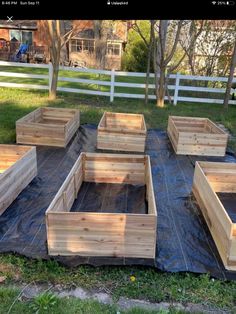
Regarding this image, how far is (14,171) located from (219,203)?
97.3 inches

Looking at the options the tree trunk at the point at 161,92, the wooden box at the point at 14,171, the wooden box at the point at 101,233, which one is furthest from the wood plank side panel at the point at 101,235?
the tree trunk at the point at 161,92

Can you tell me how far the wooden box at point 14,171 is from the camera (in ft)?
12.5

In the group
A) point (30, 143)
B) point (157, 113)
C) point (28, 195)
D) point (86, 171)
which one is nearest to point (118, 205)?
point (86, 171)

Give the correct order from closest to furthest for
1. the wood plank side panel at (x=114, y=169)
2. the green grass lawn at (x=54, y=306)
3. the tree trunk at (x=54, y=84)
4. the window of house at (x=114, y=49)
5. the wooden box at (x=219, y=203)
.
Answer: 1. the green grass lawn at (x=54, y=306)
2. the wooden box at (x=219, y=203)
3. the wood plank side panel at (x=114, y=169)
4. the tree trunk at (x=54, y=84)
5. the window of house at (x=114, y=49)

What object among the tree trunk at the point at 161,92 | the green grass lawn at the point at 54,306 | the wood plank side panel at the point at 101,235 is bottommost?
the green grass lawn at the point at 54,306

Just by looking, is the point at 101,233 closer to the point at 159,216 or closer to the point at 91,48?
the point at 159,216

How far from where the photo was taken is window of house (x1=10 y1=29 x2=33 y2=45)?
953 inches

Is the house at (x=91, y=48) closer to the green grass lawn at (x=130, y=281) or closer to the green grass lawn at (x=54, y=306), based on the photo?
the green grass lawn at (x=130, y=281)

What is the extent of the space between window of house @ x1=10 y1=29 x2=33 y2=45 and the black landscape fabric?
68.8 feet

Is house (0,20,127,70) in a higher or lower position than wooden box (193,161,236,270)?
higher

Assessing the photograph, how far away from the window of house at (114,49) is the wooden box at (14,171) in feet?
70.6

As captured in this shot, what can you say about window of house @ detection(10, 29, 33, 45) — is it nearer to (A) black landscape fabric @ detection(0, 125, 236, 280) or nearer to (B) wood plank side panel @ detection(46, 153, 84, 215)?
(A) black landscape fabric @ detection(0, 125, 236, 280)

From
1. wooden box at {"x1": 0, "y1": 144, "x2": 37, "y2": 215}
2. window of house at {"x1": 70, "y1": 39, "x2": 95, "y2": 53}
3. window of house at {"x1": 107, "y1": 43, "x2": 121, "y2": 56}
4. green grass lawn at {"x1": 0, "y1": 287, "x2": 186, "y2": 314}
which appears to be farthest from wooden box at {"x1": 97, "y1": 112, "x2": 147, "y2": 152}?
window of house at {"x1": 70, "y1": 39, "x2": 95, "y2": 53}

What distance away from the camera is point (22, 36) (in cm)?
2441
